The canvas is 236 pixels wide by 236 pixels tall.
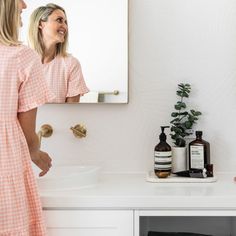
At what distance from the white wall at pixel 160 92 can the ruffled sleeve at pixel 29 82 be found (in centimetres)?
60

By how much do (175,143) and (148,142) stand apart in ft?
0.45

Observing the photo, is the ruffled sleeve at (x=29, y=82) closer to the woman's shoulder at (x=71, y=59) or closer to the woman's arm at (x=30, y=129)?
the woman's arm at (x=30, y=129)

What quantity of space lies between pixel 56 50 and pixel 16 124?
2.29 feet

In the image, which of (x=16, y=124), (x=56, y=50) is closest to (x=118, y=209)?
(x=16, y=124)

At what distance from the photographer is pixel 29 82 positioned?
1336mm

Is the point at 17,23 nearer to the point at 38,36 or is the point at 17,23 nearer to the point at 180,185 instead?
the point at 38,36

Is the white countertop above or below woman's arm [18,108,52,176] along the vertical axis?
below

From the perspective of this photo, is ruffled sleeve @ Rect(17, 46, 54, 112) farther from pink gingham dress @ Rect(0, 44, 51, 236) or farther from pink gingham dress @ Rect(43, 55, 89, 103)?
pink gingham dress @ Rect(43, 55, 89, 103)

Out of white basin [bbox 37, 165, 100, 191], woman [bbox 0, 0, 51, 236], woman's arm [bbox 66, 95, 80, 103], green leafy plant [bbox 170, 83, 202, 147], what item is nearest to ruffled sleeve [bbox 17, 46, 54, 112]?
woman [bbox 0, 0, 51, 236]

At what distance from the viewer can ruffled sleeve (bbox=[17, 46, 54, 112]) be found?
1.32 metres

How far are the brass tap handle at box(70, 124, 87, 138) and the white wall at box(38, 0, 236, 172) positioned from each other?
3 centimetres

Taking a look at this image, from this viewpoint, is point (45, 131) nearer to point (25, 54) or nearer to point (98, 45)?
point (98, 45)

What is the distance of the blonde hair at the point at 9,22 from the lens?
1.31 meters

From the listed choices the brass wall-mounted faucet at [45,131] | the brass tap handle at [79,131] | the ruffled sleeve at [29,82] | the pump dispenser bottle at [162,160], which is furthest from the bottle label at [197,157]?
the ruffled sleeve at [29,82]
